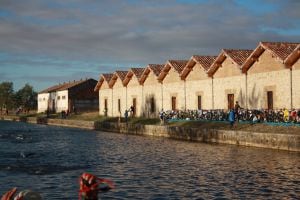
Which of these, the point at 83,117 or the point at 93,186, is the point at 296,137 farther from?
the point at 83,117

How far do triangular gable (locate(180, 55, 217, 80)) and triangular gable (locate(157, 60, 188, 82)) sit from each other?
0.84 m

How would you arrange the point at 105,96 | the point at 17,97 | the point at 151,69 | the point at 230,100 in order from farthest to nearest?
1. the point at 17,97
2. the point at 105,96
3. the point at 151,69
4. the point at 230,100

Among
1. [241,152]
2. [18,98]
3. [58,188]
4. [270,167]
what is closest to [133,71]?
[241,152]

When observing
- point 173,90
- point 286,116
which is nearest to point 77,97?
point 173,90

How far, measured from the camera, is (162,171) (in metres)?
20.4

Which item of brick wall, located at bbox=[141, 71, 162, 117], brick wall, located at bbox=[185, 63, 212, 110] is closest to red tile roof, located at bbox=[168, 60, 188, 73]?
brick wall, located at bbox=[185, 63, 212, 110]

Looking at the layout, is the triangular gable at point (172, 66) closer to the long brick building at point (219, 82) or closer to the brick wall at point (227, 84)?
the long brick building at point (219, 82)

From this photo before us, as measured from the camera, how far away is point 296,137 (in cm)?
2591

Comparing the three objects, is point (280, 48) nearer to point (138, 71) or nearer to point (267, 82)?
point (267, 82)

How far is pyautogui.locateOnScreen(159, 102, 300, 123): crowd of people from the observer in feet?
101

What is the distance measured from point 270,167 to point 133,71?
123ft

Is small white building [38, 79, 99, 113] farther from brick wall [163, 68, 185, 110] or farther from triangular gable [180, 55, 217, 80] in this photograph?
triangular gable [180, 55, 217, 80]

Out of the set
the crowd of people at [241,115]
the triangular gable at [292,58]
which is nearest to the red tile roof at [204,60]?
the crowd of people at [241,115]

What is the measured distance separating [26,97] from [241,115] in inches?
3433
